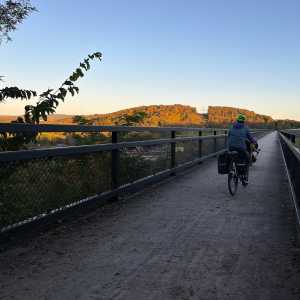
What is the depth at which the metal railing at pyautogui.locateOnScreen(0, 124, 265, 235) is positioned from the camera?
5.96 meters

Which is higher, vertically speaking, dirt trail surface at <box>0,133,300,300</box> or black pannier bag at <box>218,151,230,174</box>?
black pannier bag at <box>218,151,230,174</box>

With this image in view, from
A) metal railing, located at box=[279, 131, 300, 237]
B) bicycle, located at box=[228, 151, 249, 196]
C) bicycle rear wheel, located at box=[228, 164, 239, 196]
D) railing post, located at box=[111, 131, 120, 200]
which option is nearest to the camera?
metal railing, located at box=[279, 131, 300, 237]

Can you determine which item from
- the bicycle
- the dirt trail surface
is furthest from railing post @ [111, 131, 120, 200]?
the bicycle

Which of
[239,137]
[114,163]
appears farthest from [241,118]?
[114,163]

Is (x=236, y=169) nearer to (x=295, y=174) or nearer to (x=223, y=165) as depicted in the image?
(x=223, y=165)

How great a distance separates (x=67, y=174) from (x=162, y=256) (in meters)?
2.27

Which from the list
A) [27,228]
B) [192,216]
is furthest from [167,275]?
[192,216]

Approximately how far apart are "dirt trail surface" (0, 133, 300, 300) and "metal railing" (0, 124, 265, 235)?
304 mm

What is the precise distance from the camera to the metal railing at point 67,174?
596 cm

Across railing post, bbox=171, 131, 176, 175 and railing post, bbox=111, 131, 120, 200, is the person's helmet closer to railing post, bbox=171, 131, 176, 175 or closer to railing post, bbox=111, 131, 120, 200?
railing post, bbox=171, 131, 176, 175

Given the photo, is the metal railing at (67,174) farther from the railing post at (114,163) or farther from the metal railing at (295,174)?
the metal railing at (295,174)

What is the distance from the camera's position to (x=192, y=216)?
8.07m

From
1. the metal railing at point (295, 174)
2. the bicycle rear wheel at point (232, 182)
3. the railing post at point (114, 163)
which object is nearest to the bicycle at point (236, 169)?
the bicycle rear wheel at point (232, 182)

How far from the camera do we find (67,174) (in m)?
7.27
